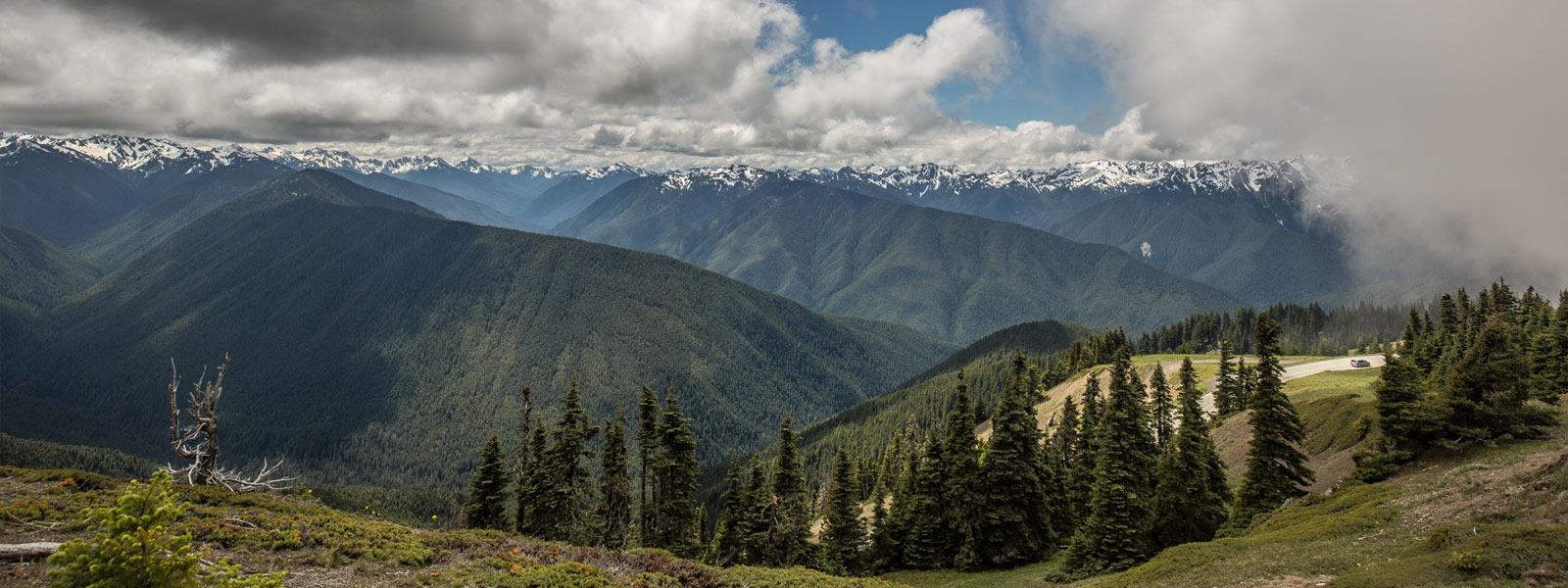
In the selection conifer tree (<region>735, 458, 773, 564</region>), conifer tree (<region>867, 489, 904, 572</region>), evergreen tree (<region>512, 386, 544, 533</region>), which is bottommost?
conifer tree (<region>867, 489, 904, 572</region>)

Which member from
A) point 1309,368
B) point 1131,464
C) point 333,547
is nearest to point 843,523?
point 1131,464

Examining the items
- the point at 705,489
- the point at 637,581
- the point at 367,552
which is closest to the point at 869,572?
the point at 637,581

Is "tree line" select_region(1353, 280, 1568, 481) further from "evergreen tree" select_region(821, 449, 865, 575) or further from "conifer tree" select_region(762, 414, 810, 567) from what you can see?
"conifer tree" select_region(762, 414, 810, 567)

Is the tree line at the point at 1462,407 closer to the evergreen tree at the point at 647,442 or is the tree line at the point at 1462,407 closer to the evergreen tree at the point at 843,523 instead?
the evergreen tree at the point at 843,523

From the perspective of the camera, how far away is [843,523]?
5100 cm

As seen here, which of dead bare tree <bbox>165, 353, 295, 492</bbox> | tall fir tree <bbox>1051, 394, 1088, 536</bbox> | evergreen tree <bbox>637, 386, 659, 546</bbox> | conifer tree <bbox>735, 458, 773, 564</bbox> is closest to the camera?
dead bare tree <bbox>165, 353, 295, 492</bbox>

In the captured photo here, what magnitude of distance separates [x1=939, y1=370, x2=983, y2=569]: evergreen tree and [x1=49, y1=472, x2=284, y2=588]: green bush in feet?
138

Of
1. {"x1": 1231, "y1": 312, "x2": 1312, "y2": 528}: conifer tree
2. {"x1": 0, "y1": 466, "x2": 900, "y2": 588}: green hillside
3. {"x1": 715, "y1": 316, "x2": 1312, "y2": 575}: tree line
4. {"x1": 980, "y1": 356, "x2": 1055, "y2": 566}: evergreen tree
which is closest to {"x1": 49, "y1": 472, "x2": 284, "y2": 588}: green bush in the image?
{"x1": 0, "y1": 466, "x2": 900, "y2": 588}: green hillside

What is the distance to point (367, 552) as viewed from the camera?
24.7m

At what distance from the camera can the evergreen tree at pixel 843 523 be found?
1986 inches

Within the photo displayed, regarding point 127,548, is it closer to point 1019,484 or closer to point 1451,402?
point 1019,484

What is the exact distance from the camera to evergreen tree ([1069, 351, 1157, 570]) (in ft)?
130

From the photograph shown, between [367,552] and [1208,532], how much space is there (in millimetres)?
46792

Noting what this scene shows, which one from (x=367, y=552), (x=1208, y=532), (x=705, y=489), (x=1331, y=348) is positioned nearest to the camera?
(x=367, y=552)
